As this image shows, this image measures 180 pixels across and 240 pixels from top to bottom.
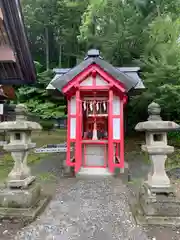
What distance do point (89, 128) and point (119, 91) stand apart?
2036 millimetres

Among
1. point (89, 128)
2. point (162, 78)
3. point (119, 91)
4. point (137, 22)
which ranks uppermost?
point (137, 22)

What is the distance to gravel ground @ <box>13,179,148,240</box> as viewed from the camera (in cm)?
313

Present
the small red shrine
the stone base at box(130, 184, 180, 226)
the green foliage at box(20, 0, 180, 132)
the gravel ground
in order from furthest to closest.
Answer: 1. the green foliage at box(20, 0, 180, 132)
2. the small red shrine
3. the stone base at box(130, 184, 180, 226)
4. the gravel ground

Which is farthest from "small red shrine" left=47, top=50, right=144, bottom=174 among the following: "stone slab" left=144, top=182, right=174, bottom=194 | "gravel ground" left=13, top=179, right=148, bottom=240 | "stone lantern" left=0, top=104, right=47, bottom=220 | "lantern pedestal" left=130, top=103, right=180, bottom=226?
"stone slab" left=144, top=182, right=174, bottom=194

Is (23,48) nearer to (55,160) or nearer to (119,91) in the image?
(119,91)

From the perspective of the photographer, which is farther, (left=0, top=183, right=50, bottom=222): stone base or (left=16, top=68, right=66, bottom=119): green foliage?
(left=16, top=68, right=66, bottom=119): green foliage

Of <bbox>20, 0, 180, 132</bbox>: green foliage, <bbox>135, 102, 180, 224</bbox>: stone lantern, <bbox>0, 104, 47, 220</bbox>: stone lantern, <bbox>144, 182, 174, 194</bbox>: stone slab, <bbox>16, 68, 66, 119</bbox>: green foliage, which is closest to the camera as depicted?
<bbox>135, 102, 180, 224</bbox>: stone lantern

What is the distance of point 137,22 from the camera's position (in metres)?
10.7

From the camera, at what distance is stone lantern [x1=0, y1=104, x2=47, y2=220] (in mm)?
3807

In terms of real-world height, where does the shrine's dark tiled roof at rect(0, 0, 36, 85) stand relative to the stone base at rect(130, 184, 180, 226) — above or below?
above

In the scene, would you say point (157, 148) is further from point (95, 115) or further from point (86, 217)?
point (95, 115)

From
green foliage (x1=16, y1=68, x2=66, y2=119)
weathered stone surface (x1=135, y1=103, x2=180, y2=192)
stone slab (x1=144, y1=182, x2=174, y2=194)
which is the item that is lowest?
stone slab (x1=144, y1=182, x2=174, y2=194)

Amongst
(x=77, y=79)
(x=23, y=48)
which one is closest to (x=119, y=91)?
(x=77, y=79)

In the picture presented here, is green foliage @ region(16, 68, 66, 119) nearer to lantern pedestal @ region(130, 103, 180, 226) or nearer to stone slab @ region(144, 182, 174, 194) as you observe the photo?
lantern pedestal @ region(130, 103, 180, 226)
